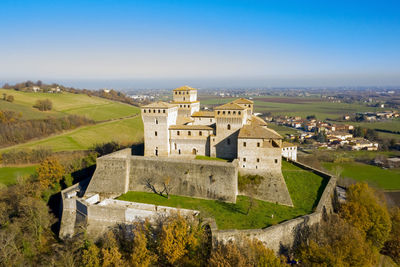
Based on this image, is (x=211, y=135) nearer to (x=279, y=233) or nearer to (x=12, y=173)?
(x=279, y=233)

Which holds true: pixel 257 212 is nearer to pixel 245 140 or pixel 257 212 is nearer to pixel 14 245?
pixel 245 140

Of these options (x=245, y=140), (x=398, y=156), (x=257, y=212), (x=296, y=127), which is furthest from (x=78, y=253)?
(x=296, y=127)

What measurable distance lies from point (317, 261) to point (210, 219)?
767 centimetres

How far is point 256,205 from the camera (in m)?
23.2

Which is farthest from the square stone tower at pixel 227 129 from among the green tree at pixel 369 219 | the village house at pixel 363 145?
the village house at pixel 363 145

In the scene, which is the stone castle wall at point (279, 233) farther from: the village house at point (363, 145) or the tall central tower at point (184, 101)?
the village house at point (363, 145)

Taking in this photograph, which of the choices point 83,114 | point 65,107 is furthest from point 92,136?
point 65,107

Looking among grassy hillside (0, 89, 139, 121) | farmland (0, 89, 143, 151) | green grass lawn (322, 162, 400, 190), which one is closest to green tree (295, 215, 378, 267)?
green grass lawn (322, 162, 400, 190)

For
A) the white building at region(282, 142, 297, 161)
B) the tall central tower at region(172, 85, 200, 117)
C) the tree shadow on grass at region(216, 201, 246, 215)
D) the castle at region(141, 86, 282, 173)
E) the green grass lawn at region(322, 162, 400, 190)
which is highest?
the tall central tower at region(172, 85, 200, 117)

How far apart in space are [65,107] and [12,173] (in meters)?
36.9

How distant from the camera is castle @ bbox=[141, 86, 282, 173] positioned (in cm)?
2628

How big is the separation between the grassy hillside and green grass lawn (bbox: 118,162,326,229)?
47.7 meters

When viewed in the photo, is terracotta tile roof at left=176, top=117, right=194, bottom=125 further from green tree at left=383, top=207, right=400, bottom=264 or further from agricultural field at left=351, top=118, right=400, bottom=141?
agricultural field at left=351, top=118, right=400, bottom=141

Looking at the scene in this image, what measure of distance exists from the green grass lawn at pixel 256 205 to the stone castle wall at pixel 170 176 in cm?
87
